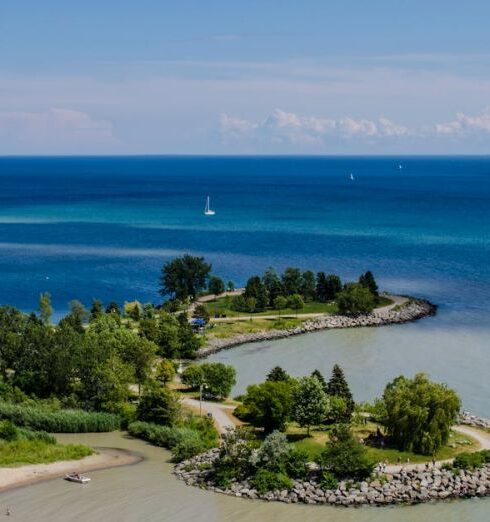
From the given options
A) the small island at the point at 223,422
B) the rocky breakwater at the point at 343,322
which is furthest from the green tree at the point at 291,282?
the small island at the point at 223,422

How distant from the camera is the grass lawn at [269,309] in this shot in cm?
8238

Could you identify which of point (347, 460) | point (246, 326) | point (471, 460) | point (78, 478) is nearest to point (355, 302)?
point (246, 326)

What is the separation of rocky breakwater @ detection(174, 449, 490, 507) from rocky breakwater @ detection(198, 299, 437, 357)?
91.5ft

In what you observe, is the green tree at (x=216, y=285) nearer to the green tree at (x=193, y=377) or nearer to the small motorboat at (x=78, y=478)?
the green tree at (x=193, y=377)

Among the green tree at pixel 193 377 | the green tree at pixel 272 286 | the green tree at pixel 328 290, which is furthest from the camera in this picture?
the green tree at pixel 328 290

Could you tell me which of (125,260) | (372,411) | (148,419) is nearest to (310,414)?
(372,411)

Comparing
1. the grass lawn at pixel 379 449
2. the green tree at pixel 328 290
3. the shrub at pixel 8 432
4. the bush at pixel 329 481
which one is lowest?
the shrub at pixel 8 432

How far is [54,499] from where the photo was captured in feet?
132

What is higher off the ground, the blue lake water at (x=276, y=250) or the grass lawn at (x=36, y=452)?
the blue lake water at (x=276, y=250)

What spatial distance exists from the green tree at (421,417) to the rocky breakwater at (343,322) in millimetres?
24850

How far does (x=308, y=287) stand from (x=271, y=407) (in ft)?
135

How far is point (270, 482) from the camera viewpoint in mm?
40531

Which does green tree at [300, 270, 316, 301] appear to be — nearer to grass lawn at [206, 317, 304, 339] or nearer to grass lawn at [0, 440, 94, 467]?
Result: grass lawn at [206, 317, 304, 339]

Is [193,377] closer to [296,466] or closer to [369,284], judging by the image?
[296,466]
